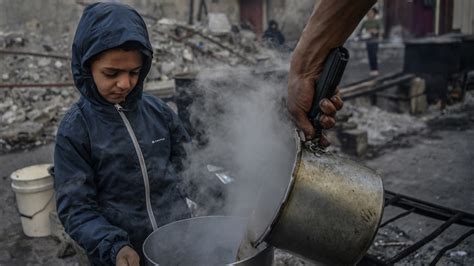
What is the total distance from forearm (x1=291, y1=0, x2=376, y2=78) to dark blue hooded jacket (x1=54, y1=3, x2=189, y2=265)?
755mm

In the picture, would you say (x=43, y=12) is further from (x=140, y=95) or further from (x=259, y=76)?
(x=140, y=95)

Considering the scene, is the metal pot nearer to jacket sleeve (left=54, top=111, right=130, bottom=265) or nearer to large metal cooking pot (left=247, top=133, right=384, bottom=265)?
large metal cooking pot (left=247, top=133, right=384, bottom=265)

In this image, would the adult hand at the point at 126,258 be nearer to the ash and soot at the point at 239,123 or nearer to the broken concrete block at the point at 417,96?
the ash and soot at the point at 239,123

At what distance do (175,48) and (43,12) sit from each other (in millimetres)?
5476

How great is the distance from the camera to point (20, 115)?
7.82 meters

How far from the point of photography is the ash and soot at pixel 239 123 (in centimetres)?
319

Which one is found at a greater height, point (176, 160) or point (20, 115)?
point (176, 160)

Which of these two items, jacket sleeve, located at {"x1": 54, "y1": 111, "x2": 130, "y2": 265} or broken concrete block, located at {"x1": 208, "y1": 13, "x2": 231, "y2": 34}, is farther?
broken concrete block, located at {"x1": 208, "y1": 13, "x2": 231, "y2": 34}

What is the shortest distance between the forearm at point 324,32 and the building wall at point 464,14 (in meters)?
16.5

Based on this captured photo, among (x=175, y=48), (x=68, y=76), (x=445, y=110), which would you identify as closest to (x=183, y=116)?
(x=445, y=110)

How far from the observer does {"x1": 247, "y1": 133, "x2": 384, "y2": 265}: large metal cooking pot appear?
1497mm

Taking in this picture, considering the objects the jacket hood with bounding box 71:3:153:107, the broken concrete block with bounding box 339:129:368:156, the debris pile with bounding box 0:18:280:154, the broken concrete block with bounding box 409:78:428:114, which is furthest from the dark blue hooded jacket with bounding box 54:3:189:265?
the broken concrete block with bounding box 409:78:428:114

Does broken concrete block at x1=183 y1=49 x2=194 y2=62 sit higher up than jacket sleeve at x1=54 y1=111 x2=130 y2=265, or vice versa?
jacket sleeve at x1=54 y1=111 x2=130 y2=265

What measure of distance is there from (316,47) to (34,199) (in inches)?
133
